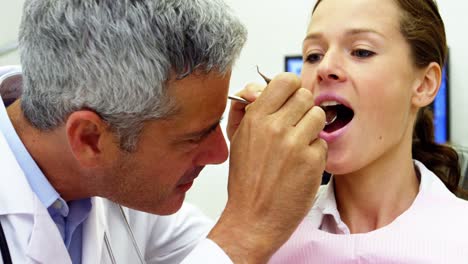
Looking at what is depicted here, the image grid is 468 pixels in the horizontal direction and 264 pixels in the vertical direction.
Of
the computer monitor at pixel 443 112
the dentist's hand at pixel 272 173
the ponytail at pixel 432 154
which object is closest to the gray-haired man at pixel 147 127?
the dentist's hand at pixel 272 173

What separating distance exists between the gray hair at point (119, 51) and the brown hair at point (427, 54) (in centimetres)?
35

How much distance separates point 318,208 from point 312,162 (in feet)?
0.97

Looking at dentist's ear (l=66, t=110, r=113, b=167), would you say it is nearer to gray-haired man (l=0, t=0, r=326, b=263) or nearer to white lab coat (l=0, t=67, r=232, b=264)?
gray-haired man (l=0, t=0, r=326, b=263)

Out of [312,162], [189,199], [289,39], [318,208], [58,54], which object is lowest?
[189,199]

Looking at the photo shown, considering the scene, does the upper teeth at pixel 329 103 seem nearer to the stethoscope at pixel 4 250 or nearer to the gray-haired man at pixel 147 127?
the gray-haired man at pixel 147 127

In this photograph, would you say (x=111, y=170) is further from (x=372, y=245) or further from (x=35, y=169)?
(x=372, y=245)

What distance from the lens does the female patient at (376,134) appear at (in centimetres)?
94

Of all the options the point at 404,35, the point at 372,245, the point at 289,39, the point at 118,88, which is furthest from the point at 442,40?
the point at 289,39

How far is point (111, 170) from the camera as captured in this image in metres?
0.92

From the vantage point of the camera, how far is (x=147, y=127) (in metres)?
0.88

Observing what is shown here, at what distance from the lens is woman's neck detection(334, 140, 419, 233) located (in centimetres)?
104

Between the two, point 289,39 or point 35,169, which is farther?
point 289,39

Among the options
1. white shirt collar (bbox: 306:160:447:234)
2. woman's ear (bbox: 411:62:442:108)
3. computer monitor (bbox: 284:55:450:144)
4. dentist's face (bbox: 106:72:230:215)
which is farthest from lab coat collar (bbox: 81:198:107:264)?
computer monitor (bbox: 284:55:450:144)

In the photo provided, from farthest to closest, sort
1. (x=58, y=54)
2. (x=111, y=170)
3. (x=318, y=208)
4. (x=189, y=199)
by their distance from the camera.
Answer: (x=189, y=199), (x=318, y=208), (x=111, y=170), (x=58, y=54)
